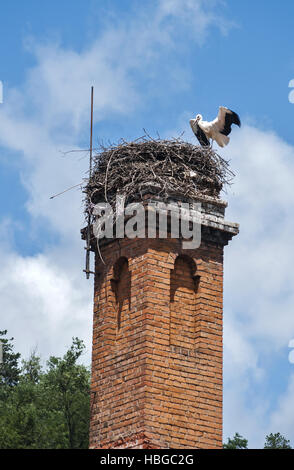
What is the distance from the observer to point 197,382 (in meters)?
20.1

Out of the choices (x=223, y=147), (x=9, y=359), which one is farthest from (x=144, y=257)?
(x=9, y=359)

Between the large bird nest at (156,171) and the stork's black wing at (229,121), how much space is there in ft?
2.26

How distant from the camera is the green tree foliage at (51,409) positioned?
29.0m

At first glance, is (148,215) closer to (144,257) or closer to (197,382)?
(144,257)

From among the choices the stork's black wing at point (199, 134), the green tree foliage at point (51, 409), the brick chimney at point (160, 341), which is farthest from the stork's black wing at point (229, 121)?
the green tree foliage at point (51, 409)

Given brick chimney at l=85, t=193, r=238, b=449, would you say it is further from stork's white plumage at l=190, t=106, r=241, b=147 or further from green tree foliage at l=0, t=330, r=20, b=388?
green tree foliage at l=0, t=330, r=20, b=388

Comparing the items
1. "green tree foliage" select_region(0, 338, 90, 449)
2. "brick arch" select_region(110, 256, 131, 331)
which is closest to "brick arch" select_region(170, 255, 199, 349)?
"brick arch" select_region(110, 256, 131, 331)

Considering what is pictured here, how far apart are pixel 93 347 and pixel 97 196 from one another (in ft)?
9.06

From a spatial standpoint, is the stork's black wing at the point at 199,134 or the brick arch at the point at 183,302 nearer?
the brick arch at the point at 183,302

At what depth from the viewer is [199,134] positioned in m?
23.7

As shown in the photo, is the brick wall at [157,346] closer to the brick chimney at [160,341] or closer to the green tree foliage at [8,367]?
the brick chimney at [160,341]

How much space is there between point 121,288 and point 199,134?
3951mm

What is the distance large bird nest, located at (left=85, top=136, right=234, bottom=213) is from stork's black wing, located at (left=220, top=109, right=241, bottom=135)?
2.26ft

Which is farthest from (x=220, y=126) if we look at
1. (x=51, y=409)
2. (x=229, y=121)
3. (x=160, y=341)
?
(x=51, y=409)
